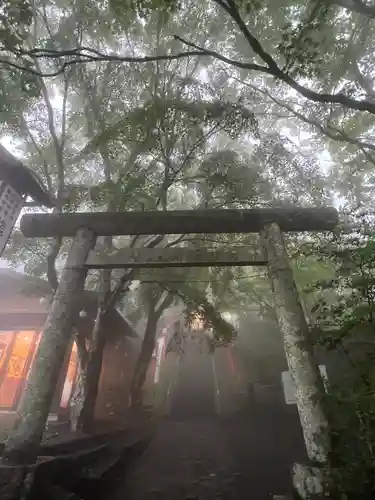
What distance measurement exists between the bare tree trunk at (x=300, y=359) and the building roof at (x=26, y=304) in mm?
6933

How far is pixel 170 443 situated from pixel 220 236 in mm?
7157

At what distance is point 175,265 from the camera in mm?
6773

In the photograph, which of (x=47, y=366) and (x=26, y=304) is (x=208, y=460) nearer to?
(x=47, y=366)

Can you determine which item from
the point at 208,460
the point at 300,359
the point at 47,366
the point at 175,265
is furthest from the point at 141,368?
the point at 300,359

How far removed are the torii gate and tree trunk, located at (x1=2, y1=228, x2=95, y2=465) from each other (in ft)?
0.04

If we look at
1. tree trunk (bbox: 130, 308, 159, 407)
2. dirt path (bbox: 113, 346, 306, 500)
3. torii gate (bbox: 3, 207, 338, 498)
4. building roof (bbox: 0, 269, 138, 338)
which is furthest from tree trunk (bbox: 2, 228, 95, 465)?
tree trunk (bbox: 130, 308, 159, 407)

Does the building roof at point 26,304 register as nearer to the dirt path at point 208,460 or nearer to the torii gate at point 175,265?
the dirt path at point 208,460

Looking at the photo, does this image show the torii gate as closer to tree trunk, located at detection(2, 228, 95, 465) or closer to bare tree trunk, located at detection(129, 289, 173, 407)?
tree trunk, located at detection(2, 228, 95, 465)

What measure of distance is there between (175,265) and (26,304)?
30.8 ft

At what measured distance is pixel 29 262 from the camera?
1278 centimetres

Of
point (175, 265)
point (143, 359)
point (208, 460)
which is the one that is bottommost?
point (208, 460)

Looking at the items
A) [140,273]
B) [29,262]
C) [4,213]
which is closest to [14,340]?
[29,262]

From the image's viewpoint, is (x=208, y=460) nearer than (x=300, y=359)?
No

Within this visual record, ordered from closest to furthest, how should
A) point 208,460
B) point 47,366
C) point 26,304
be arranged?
point 47,366, point 208,460, point 26,304
